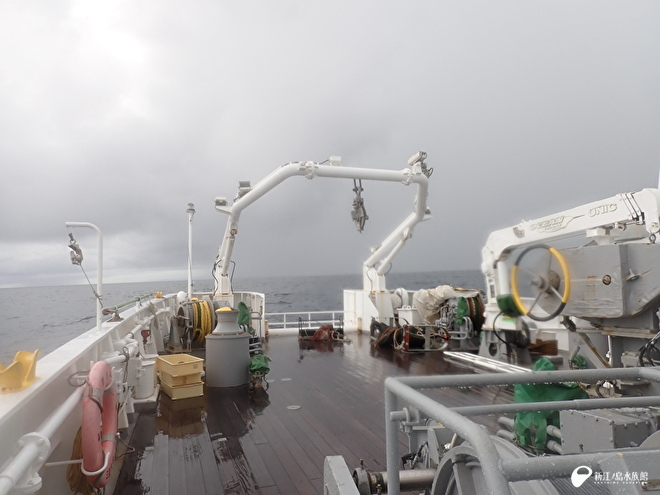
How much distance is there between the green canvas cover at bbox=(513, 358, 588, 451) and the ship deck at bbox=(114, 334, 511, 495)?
46.3 inches

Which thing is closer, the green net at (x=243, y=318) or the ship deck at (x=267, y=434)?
the ship deck at (x=267, y=434)

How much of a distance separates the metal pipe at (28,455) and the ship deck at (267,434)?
1394mm

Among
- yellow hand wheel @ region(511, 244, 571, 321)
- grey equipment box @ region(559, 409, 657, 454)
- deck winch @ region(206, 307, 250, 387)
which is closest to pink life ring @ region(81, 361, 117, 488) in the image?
yellow hand wheel @ region(511, 244, 571, 321)

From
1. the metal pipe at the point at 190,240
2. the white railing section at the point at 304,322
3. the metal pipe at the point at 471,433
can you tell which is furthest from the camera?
the metal pipe at the point at 190,240

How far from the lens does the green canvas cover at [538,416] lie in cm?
317

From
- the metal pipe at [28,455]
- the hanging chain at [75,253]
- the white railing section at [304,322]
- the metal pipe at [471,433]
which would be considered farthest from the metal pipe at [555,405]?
the white railing section at [304,322]

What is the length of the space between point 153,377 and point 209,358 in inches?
32.6

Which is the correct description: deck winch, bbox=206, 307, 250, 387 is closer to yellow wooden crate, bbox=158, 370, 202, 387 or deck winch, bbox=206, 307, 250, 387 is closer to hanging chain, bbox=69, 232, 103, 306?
yellow wooden crate, bbox=158, 370, 202, 387

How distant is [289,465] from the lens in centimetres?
375

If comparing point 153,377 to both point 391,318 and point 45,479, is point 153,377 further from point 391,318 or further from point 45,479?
point 391,318

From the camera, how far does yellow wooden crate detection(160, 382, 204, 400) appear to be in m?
5.68

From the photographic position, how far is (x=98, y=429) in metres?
2.73

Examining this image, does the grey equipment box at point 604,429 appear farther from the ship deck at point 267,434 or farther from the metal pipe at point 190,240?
the metal pipe at point 190,240

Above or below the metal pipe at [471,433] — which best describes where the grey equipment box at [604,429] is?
below
